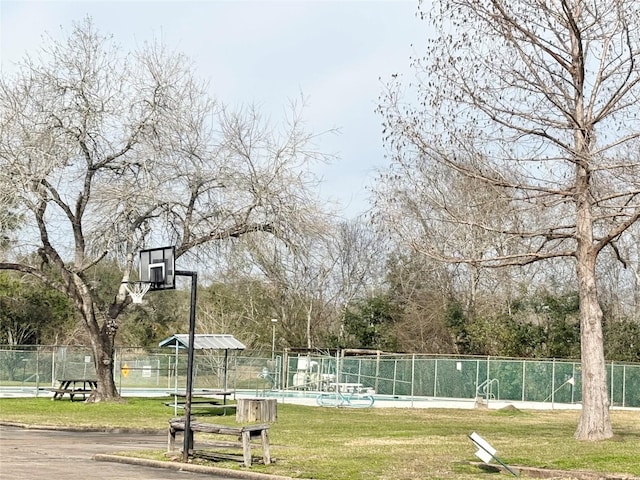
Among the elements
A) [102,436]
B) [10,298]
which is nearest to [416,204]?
[102,436]

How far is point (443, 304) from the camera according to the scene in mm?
61094

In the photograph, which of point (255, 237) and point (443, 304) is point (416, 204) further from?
point (443, 304)

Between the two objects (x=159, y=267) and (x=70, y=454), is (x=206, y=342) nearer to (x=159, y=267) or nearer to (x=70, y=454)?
(x=70, y=454)

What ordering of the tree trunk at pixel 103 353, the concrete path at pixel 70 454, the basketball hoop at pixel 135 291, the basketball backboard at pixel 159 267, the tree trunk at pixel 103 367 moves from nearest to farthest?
the concrete path at pixel 70 454, the basketball backboard at pixel 159 267, the basketball hoop at pixel 135 291, the tree trunk at pixel 103 353, the tree trunk at pixel 103 367

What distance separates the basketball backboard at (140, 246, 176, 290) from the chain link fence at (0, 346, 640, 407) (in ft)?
97.2

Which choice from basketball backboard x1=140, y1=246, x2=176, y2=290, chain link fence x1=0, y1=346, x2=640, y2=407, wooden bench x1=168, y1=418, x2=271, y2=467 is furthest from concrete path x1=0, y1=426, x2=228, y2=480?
chain link fence x1=0, y1=346, x2=640, y2=407

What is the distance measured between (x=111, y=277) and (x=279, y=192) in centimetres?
2785

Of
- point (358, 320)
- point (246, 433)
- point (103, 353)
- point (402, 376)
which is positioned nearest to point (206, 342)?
point (103, 353)

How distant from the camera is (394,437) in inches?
921

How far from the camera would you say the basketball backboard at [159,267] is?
16312mm

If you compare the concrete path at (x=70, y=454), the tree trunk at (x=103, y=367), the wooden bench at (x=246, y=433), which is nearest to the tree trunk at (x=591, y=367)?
the wooden bench at (x=246, y=433)

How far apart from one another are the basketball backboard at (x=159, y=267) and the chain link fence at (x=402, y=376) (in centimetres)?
2963

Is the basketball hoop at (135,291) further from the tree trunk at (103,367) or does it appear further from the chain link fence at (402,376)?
the chain link fence at (402,376)

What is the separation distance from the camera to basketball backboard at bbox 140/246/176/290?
16.3 metres
